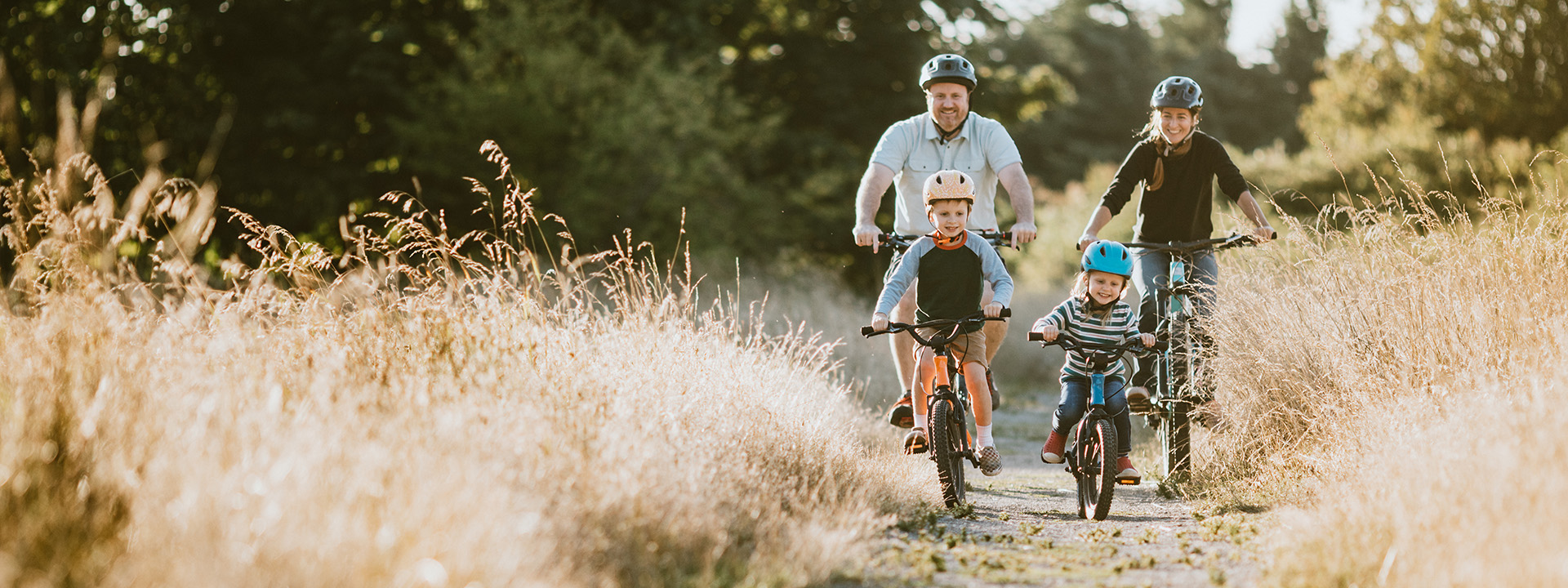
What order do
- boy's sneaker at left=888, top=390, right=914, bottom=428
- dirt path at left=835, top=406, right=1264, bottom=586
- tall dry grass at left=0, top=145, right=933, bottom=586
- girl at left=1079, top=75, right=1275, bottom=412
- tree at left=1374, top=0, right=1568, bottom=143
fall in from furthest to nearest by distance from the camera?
tree at left=1374, top=0, right=1568, bottom=143
girl at left=1079, top=75, right=1275, bottom=412
boy's sneaker at left=888, top=390, right=914, bottom=428
dirt path at left=835, top=406, right=1264, bottom=586
tall dry grass at left=0, top=145, right=933, bottom=586

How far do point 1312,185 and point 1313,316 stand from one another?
895 inches

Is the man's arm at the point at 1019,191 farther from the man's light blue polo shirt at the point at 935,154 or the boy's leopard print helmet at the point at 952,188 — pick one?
the boy's leopard print helmet at the point at 952,188

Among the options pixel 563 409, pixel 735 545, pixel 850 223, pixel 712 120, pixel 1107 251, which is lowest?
pixel 735 545

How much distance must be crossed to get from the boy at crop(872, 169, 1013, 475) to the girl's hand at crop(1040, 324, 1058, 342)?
0.93 ft

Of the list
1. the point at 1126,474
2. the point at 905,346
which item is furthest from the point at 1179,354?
the point at 905,346

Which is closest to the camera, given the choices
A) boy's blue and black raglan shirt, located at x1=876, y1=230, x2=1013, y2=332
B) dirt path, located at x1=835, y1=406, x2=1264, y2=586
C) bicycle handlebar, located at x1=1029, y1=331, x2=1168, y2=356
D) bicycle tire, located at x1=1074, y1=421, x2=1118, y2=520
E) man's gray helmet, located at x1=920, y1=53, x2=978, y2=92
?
dirt path, located at x1=835, y1=406, x2=1264, y2=586

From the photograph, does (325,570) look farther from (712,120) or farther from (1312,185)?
(1312,185)

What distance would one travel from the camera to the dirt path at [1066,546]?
4.05 m

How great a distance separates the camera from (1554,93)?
2536 centimetres

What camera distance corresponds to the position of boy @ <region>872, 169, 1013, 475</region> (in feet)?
18.5

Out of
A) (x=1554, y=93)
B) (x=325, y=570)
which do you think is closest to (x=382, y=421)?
(x=325, y=570)

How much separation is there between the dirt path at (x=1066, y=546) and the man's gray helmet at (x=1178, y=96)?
80.6 inches

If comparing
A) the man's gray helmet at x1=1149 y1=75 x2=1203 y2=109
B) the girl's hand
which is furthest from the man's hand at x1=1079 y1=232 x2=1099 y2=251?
the man's gray helmet at x1=1149 y1=75 x2=1203 y2=109

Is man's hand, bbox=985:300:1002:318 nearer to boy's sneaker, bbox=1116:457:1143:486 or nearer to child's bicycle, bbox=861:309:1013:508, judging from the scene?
child's bicycle, bbox=861:309:1013:508
